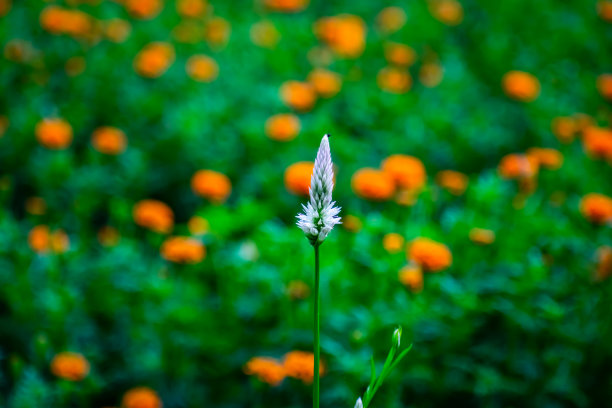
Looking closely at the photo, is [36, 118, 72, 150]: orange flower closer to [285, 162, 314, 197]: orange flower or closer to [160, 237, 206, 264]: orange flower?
[160, 237, 206, 264]: orange flower

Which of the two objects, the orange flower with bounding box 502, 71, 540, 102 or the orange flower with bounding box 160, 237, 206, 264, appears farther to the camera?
the orange flower with bounding box 502, 71, 540, 102

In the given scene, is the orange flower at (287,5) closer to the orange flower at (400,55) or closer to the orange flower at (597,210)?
the orange flower at (400,55)

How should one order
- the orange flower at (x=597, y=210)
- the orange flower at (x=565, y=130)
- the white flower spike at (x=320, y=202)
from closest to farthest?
the white flower spike at (x=320, y=202) → the orange flower at (x=597, y=210) → the orange flower at (x=565, y=130)

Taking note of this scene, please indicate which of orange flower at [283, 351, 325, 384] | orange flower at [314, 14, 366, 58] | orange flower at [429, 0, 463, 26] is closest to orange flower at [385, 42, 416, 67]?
orange flower at [314, 14, 366, 58]

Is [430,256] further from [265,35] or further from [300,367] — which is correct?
[265,35]

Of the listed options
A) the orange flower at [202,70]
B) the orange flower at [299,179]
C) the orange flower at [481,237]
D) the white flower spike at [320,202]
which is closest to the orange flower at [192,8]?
the orange flower at [202,70]

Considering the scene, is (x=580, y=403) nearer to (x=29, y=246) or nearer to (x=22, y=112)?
(x=29, y=246)
